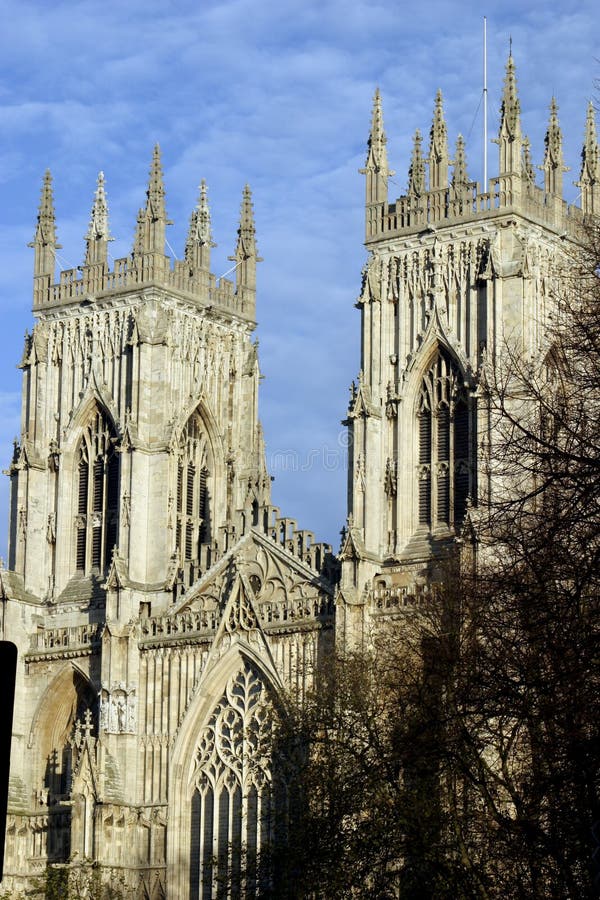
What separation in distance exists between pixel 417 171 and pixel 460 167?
48.4 inches

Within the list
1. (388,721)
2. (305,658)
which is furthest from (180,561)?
(388,721)

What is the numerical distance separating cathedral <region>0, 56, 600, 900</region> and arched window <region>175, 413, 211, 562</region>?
0.25ft

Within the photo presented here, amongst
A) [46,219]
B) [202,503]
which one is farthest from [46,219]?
[202,503]

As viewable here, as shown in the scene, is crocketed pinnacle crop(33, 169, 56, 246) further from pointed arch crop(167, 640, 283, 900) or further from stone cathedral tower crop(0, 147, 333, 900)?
pointed arch crop(167, 640, 283, 900)

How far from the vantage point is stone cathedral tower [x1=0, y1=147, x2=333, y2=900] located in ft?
175

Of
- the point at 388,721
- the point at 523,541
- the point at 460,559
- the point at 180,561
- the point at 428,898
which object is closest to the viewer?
the point at 523,541

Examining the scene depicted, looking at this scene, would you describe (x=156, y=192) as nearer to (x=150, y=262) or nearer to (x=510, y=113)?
(x=150, y=262)

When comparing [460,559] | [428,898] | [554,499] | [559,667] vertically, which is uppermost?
[460,559]

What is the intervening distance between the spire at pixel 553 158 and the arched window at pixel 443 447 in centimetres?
521

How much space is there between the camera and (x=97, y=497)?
58.3 meters

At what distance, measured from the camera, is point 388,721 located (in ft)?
127

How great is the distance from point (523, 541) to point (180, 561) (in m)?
33.6

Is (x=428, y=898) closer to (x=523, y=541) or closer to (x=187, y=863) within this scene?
(x=523, y=541)

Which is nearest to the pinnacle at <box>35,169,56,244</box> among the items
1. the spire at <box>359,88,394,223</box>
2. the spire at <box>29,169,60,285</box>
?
the spire at <box>29,169,60,285</box>
